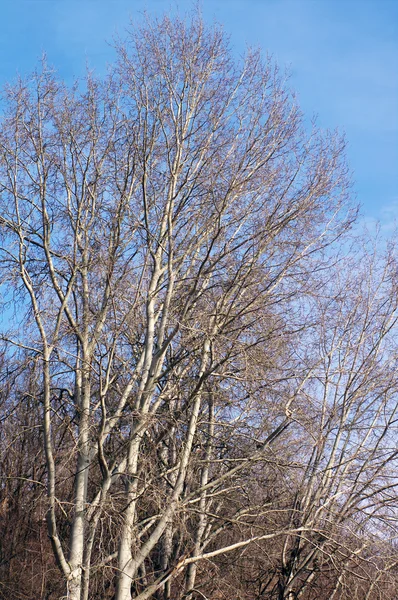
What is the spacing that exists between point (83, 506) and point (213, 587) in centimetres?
351

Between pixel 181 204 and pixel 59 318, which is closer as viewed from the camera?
pixel 59 318

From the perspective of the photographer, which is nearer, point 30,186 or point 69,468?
point 69,468

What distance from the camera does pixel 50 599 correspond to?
40.8 feet

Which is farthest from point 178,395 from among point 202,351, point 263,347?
point 263,347

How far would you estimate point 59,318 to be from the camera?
11828 millimetres

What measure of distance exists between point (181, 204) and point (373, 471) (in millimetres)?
6307

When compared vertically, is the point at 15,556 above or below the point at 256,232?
below

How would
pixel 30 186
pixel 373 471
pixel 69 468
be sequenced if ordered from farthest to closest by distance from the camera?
1. pixel 373 471
2. pixel 30 186
3. pixel 69 468

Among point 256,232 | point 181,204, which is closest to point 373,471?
point 256,232

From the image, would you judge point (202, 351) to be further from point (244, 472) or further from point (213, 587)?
point (213, 587)

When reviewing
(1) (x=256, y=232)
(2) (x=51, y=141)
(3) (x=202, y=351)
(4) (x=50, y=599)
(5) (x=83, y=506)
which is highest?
(2) (x=51, y=141)

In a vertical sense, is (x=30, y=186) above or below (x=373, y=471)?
above

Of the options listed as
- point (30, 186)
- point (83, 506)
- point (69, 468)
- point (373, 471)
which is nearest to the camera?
point (83, 506)

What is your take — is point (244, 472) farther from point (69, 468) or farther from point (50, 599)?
point (50, 599)
